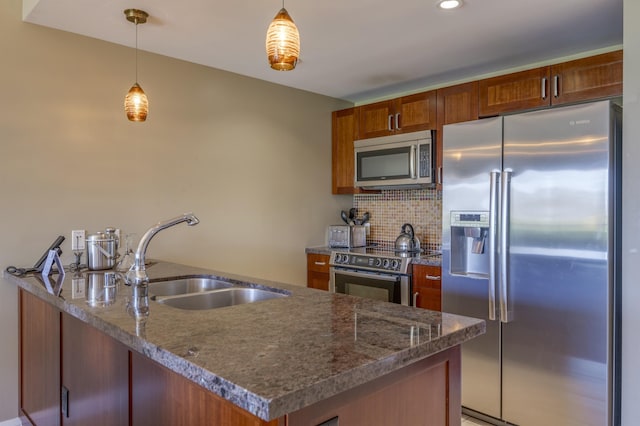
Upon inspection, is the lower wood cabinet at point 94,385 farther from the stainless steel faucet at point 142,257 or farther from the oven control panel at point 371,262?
the oven control panel at point 371,262

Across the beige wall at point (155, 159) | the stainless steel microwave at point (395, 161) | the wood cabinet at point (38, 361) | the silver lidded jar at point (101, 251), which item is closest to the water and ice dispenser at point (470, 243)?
the stainless steel microwave at point (395, 161)

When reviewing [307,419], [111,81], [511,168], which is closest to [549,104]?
[511,168]

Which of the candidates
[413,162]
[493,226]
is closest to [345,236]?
[413,162]

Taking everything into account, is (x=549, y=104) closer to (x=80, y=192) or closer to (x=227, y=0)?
(x=227, y=0)

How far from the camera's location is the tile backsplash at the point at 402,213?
3.78 meters

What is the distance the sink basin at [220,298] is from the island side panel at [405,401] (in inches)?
30.1

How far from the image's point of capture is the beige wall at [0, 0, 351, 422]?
8.09 feet

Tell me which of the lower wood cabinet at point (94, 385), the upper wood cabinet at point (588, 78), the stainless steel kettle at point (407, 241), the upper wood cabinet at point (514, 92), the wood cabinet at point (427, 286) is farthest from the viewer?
the stainless steel kettle at point (407, 241)

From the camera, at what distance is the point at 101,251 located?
2451mm

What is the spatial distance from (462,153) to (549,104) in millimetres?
641

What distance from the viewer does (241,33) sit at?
2.62 meters
